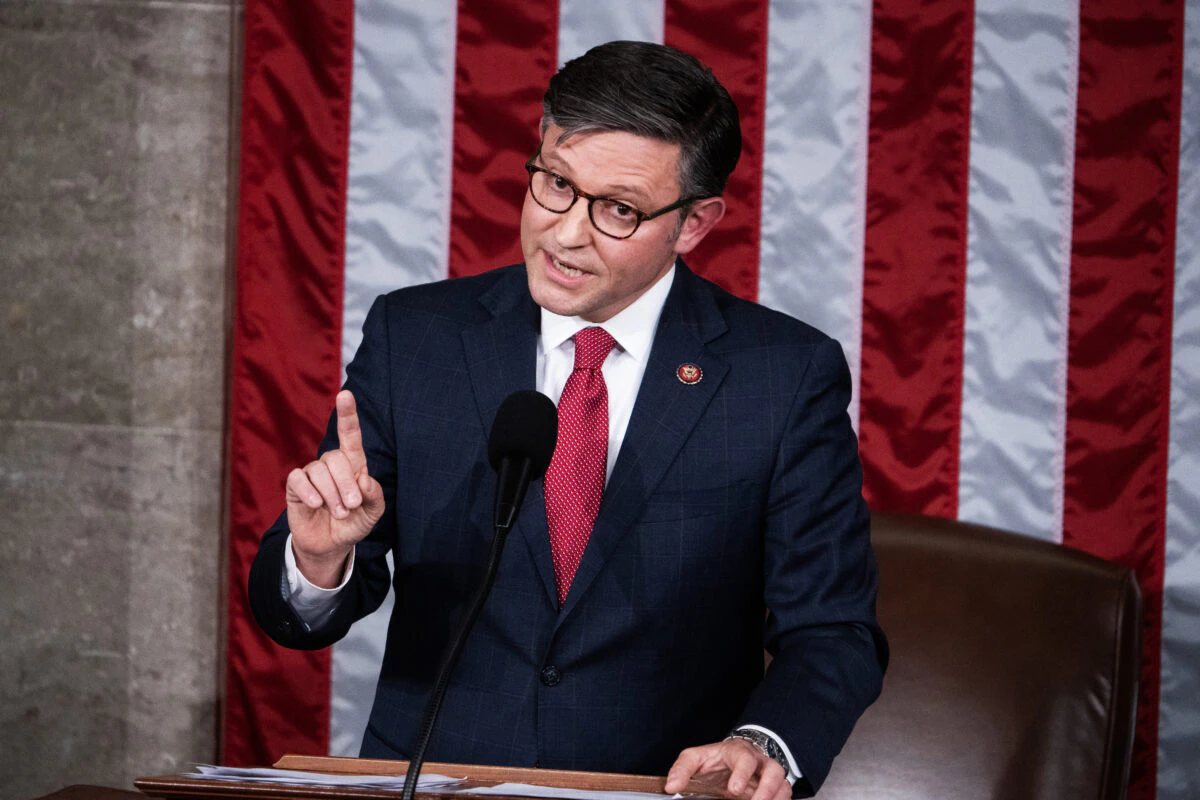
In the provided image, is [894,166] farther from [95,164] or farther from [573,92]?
[95,164]

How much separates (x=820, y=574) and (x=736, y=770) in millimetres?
430

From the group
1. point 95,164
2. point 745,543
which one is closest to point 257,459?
point 95,164

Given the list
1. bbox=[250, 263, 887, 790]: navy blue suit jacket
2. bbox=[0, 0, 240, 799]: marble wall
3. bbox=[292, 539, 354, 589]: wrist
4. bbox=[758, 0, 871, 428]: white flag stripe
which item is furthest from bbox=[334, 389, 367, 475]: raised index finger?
bbox=[0, 0, 240, 799]: marble wall

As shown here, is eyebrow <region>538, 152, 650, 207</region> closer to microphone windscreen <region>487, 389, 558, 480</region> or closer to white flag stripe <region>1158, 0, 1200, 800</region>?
microphone windscreen <region>487, 389, 558, 480</region>

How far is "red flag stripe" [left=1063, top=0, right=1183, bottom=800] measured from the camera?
7.30 feet

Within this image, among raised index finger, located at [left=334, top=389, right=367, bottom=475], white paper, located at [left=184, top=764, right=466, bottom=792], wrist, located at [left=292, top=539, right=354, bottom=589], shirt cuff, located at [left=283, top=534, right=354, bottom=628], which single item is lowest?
white paper, located at [left=184, top=764, right=466, bottom=792]

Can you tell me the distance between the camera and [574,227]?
4.53 feet

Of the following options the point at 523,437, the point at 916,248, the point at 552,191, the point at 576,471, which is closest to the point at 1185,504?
the point at 916,248

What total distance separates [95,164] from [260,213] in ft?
1.39

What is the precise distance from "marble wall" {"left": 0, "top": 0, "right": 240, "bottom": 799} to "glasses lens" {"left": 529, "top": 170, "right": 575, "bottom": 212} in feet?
4.27

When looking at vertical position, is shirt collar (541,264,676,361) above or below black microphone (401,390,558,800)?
above

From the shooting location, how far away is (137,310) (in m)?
2.49

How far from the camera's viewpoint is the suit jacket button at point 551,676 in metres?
1.41

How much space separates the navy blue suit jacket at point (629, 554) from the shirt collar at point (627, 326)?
0.07 feet
